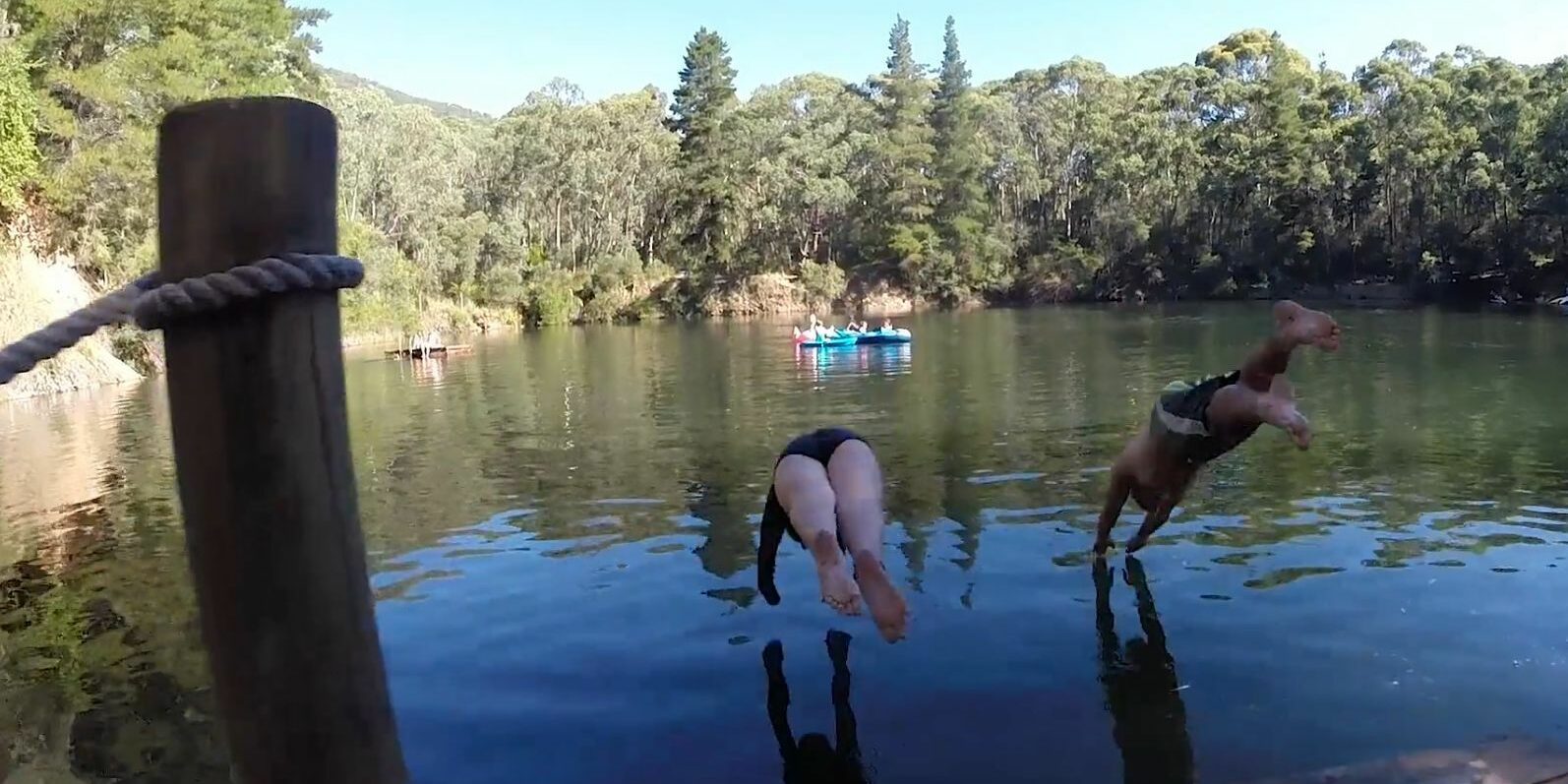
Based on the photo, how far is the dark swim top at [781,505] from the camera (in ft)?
15.0

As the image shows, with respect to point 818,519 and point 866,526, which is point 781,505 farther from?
point 866,526

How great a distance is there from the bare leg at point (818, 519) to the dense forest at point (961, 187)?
133ft

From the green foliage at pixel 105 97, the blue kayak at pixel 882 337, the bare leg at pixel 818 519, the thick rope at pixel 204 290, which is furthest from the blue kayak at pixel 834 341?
the thick rope at pixel 204 290

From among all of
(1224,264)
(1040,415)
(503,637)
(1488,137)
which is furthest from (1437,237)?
(503,637)

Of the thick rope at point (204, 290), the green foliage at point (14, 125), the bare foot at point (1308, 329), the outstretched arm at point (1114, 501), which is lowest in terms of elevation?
the outstretched arm at point (1114, 501)

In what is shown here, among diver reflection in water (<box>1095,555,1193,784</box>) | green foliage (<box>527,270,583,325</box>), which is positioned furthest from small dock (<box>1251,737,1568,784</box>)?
green foliage (<box>527,270,583,325</box>)

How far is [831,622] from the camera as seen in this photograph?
7.18 m

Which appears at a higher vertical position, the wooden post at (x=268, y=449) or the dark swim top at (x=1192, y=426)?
the wooden post at (x=268, y=449)

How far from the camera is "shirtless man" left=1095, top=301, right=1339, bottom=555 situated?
18.1 feet

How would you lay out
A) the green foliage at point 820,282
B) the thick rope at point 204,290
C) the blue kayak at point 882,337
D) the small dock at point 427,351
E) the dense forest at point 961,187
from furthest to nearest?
the green foliage at point 820,282, the dense forest at point 961,187, the small dock at point 427,351, the blue kayak at point 882,337, the thick rope at point 204,290

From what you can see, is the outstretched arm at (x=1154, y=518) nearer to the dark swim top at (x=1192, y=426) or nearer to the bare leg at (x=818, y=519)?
the dark swim top at (x=1192, y=426)

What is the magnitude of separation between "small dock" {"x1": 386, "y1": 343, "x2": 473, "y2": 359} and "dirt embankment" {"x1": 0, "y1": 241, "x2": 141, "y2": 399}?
300 inches

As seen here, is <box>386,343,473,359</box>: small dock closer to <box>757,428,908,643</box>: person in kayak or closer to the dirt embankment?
the dirt embankment

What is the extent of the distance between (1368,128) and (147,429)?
180 feet
